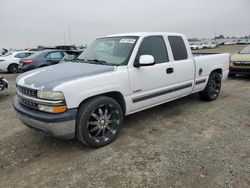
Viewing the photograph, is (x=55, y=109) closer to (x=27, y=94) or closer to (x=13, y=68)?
(x=27, y=94)

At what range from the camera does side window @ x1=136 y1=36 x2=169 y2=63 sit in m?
4.19

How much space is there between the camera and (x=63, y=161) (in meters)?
3.24

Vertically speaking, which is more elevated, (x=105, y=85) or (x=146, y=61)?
(x=146, y=61)

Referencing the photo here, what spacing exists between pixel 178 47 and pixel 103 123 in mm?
2477

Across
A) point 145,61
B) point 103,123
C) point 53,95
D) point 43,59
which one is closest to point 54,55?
point 43,59

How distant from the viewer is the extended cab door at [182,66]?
4695 mm

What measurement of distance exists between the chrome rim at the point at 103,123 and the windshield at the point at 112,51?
0.83 m

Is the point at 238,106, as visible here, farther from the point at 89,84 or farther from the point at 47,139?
the point at 47,139

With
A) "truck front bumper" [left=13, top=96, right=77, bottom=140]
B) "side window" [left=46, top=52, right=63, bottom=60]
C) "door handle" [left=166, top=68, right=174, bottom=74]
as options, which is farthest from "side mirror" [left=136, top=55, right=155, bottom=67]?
"side window" [left=46, top=52, right=63, bottom=60]

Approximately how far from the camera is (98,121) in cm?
353

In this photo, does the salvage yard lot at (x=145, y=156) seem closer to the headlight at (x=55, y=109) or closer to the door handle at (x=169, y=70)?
the headlight at (x=55, y=109)

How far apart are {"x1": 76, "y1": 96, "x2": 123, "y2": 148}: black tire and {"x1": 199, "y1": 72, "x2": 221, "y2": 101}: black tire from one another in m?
3.05

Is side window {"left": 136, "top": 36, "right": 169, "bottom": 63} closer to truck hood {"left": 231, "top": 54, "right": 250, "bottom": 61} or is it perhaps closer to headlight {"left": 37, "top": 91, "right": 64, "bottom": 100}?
headlight {"left": 37, "top": 91, "right": 64, "bottom": 100}

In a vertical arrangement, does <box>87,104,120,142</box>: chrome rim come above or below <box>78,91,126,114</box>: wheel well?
below
